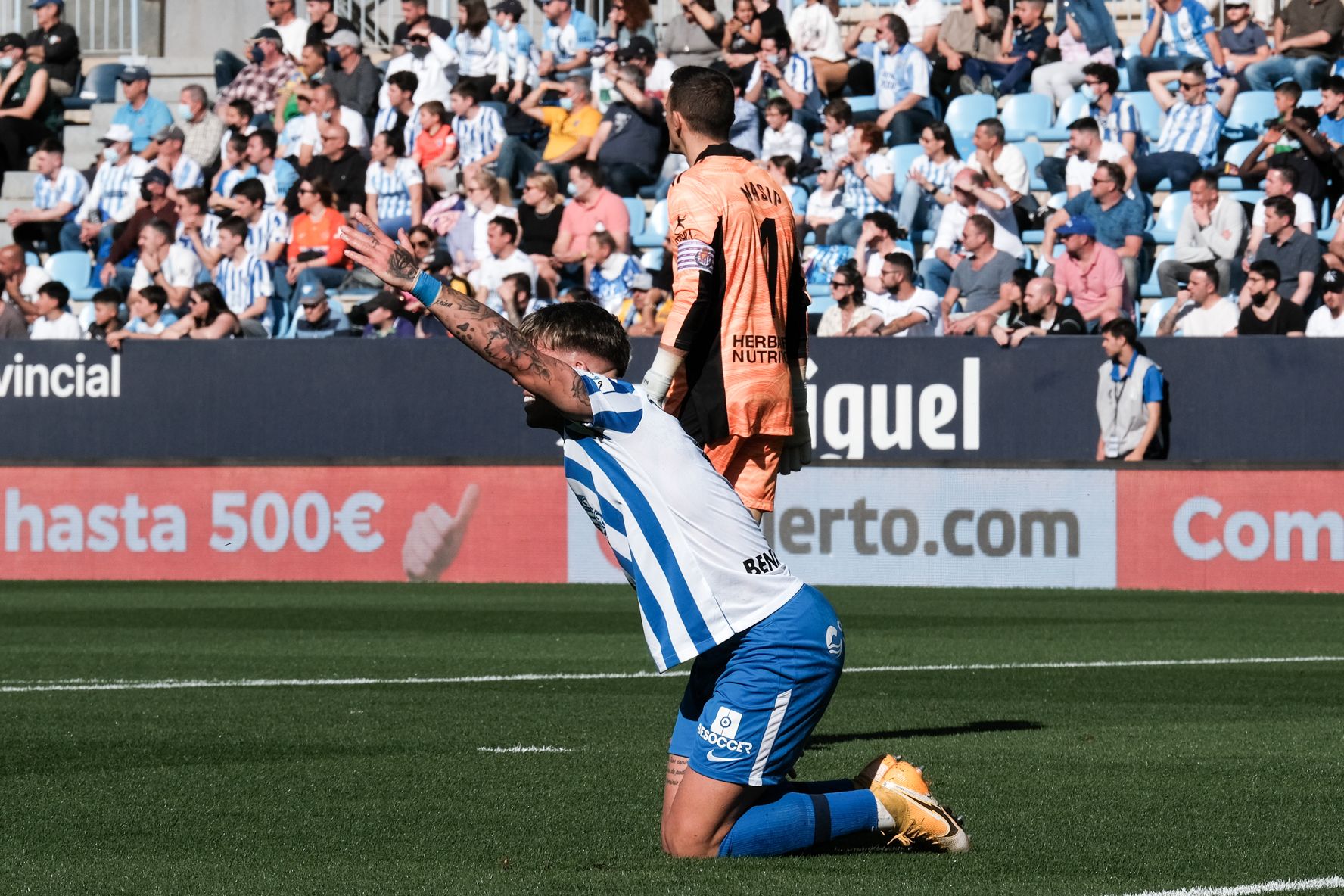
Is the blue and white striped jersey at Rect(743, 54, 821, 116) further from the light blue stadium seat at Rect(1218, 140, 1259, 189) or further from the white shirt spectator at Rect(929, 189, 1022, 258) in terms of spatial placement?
the light blue stadium seat at Rect(1218, 140, 1259, 189)

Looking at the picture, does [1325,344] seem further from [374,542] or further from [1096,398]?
[374,542]

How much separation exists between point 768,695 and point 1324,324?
43.9 ft

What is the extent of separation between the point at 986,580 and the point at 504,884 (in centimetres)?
1275

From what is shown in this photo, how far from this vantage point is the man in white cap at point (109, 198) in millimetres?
24797

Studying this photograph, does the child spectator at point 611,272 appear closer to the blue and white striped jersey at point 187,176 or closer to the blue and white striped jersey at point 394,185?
the blue and white striped jersey at point 394,185

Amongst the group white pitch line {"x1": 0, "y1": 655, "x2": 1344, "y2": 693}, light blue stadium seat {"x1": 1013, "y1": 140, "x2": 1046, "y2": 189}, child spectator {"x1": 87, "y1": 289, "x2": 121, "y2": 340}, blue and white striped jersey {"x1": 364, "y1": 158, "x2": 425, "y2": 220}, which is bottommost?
white pitch line {"x1": 0, "y1": 655, "x2": 1344, "y2": 693}

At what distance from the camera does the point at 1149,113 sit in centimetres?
2156

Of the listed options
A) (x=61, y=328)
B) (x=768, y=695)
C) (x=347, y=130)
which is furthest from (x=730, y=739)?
(x=347, y=130)

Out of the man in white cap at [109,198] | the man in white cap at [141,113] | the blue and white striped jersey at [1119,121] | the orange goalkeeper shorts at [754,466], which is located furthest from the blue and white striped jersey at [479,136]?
the orange goalkeeper shorts at [754,466]

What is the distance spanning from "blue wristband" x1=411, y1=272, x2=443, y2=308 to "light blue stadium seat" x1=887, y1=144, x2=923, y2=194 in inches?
639

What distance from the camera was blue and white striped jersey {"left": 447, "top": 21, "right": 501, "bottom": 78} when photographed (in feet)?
79.6

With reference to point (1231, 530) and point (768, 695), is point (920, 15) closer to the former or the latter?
point (1231, 530)

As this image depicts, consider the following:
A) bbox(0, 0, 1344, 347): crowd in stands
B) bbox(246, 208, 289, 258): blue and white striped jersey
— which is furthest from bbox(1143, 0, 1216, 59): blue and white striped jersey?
bbox(246, 208, 289, 258): blue and white striped jersey

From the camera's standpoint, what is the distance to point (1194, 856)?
6.03m
